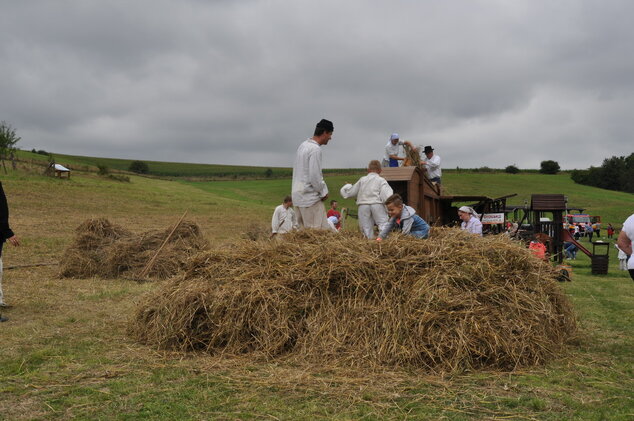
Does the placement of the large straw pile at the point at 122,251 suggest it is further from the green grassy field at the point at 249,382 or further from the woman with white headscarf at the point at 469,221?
the woman with white headscarf at the point at 469,221

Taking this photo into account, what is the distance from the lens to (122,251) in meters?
12.8

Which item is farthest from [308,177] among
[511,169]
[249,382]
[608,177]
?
[608,177]

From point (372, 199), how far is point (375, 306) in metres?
2.69

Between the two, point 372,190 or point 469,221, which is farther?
point 469,221

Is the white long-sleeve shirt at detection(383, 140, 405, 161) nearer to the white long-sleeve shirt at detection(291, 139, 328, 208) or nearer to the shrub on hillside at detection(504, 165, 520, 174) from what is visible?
the white long-sleeve shirt at detection(291, 139, 328, 208)

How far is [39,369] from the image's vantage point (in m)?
5.14

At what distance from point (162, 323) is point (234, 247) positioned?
52.4 inches

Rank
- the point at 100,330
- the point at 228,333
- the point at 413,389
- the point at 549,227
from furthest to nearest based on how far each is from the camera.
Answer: the point at 549,227
the point at 100,330
the point at 228,333
the point at 413,389

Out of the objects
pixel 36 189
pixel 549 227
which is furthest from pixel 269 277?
pixel 36 189

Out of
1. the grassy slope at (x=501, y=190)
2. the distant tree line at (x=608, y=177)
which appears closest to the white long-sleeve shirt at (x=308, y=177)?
the grassy slope at (x=501, y=190)

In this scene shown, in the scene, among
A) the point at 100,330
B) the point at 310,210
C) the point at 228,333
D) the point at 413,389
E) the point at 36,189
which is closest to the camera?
the point at 413,389

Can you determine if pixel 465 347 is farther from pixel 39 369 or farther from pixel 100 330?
pixel 100 330

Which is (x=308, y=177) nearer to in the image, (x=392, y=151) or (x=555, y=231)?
(x=392, y=151)

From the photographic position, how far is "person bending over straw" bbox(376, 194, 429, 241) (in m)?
6.72
